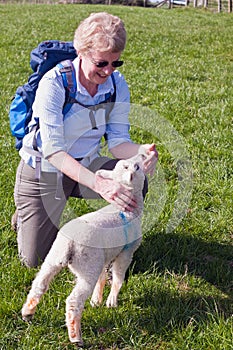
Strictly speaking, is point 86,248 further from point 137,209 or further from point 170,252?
point 170,252

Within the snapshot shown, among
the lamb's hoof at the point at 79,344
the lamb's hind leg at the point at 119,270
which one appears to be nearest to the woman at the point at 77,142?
the lamb's hind leg at the point at 119,270

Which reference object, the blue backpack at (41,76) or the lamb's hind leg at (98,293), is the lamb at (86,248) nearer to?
the lamb's hind leg at (98,293)

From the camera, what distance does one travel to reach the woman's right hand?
10.4 ft

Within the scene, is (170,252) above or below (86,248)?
below

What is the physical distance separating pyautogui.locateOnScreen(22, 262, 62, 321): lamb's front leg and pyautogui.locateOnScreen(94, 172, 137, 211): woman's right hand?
523 millimetres

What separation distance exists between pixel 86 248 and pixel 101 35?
1.40 metres

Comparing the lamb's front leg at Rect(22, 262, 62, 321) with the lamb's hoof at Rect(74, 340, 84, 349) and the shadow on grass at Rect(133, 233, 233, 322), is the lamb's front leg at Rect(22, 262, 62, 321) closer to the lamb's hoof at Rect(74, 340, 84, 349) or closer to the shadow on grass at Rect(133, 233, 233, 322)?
the lamb's hoof at Rect(74, 340, 84, 349)

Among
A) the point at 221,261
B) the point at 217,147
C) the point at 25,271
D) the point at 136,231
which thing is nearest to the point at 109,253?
the point at 136,231

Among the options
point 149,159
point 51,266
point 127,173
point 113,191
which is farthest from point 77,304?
A: point 149,159

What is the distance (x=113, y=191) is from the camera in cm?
317

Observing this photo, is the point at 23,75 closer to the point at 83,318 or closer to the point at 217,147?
the point at 217,147

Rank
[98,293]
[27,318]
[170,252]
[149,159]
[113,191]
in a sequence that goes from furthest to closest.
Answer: [170,252] → [98,293] → [149,159] → [27,318] → [113,191]

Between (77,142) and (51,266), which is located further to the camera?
(77,142)

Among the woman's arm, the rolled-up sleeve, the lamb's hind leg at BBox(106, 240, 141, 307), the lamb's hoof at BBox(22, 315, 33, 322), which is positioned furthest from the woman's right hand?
the rolled-up sleeve
